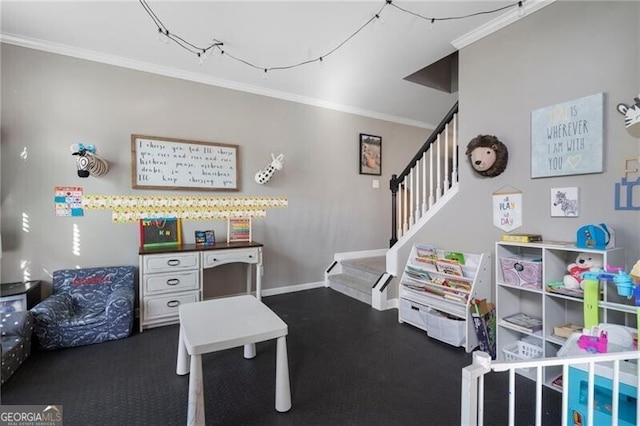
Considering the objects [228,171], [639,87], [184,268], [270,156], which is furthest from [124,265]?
[639,87]

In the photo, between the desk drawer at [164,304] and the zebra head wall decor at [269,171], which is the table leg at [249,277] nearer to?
the desk drawer at [164,304]

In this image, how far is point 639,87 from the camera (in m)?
1.75

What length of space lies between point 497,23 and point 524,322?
7.67 ft

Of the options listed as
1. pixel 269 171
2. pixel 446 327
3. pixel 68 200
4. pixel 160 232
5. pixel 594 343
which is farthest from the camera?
pixel 269 171

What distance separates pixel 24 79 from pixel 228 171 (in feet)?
6.36

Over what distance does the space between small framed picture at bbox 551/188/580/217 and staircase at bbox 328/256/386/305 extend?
6.35ft

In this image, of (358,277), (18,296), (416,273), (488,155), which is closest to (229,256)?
(18,296)

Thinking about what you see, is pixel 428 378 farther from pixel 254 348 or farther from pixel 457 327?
pixel 254 348

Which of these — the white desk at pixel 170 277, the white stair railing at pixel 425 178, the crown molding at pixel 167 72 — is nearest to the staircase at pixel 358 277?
the white stair railing at pixel 425 178

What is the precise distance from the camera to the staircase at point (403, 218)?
3.03m

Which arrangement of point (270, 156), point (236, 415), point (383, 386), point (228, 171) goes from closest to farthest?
Result: point (236, 415), point (383, 386), point (228, 171), point (270, 156)

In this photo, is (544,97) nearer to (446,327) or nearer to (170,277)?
(446,327)

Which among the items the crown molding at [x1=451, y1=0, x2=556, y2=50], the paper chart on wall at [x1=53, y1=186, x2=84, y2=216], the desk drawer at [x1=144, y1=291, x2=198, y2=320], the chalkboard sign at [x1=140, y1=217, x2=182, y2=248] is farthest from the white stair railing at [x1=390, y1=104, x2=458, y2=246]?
the paper chart on wall at [x1=53, y1=186, x2=84, y2=216]

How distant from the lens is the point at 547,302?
2008 millimetres
